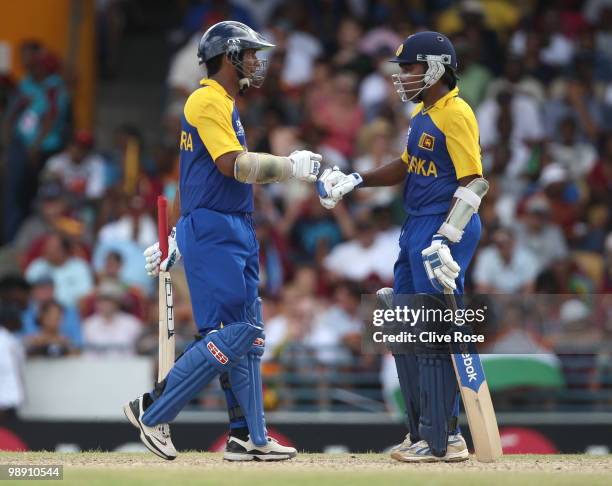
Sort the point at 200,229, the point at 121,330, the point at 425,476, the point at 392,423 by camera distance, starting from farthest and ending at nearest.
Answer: the point at 121,330
the point at 392,423
the point at 200,229
the point at 425,476

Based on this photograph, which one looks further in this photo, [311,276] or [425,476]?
[311,276]

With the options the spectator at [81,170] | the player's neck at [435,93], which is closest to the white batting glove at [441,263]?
the player's neck at [435,93]

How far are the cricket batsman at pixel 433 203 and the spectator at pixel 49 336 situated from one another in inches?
183

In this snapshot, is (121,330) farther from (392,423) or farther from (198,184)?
(198,184)

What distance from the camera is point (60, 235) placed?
13.7 meters

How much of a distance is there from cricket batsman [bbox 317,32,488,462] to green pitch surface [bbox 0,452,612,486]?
24 cm

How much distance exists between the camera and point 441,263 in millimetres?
7855

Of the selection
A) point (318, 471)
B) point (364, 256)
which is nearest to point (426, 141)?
point (318, 471)

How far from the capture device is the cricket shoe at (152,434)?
26.3 feet

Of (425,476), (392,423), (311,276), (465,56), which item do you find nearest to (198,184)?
(425,476)

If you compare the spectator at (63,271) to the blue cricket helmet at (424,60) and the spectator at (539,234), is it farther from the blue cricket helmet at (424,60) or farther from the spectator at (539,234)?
the blue cricket helmet at (424,60)

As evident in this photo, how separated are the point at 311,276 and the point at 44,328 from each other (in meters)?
2.34

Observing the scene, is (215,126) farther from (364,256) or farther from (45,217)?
(45,217)

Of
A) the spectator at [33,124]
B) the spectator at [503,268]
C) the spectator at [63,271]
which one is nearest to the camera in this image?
the spectator at [503,268]
